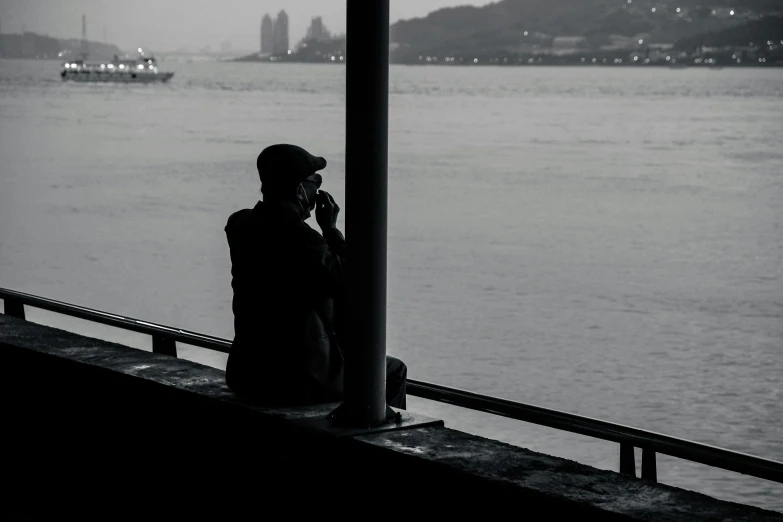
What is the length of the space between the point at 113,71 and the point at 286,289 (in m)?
190

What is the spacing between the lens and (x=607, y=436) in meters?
3.41

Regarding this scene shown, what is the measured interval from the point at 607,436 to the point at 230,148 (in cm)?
7528

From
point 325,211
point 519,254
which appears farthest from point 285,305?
point 519,254

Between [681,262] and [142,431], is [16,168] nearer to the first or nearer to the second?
[681,262]

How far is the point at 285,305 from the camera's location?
4.04 m

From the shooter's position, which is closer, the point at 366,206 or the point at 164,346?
the point at 366,206

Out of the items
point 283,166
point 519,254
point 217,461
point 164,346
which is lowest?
point 519,254

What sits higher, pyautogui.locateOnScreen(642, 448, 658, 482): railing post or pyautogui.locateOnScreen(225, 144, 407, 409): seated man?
pyautogui.locateOnScreen(225, 144, 407, 409): seated man

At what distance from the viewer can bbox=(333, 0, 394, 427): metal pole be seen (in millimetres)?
3613

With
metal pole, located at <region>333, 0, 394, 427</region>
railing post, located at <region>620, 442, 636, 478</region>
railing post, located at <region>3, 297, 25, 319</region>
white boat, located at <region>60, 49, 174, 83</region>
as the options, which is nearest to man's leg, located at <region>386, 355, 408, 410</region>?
metal pole, located at <region>333, 0, 394, 427</region>

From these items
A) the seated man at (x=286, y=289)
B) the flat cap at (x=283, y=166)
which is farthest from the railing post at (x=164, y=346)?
the flat cap at (x=283, y=166)

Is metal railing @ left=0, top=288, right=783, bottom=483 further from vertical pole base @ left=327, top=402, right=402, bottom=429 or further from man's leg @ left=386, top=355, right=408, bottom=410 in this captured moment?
vertical pole base @ left=327, top=402, right=402, bottom=429

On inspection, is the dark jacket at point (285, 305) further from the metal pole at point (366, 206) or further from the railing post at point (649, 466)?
the railing post at point (649, 466)

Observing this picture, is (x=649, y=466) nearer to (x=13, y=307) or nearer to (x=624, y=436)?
(x=624, y=436)
